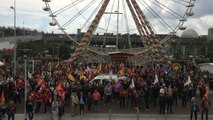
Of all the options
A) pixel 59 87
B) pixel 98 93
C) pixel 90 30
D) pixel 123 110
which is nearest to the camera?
pixel 59 87

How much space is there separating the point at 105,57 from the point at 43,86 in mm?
35979

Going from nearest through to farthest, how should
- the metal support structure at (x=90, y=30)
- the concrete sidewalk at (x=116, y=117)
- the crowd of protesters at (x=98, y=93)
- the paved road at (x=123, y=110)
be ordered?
1. the concrete sidewalk at (x=116, y=117)
2. the crowd of protesters at (x=98, y=93)
3. the paved road at (x=123, y=110)
4. the metal support structure at (x=90, y=30)

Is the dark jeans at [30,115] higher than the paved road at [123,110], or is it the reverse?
the dark jeans at [30,115]

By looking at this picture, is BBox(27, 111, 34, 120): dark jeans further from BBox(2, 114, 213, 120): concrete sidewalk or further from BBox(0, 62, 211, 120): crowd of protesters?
BBox(2, 114, 213, 120): concrete sidewalk

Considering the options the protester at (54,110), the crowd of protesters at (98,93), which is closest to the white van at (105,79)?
the crowd of protesters at (98,93)

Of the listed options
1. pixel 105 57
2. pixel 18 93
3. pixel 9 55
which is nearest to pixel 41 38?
pixel 9 55

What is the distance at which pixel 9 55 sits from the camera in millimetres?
76562

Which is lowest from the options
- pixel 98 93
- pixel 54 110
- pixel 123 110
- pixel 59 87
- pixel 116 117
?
pixel 116 117

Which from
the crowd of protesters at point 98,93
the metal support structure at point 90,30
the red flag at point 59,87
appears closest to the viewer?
the crowd of protesters at point 98,93

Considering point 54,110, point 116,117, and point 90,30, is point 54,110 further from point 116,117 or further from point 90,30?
point 90,30

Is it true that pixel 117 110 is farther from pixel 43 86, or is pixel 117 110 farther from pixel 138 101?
pixel 43 86

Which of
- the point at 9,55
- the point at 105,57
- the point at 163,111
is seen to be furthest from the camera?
the point at 9,55

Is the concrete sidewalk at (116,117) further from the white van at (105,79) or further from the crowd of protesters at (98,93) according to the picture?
the white van at (105,79)

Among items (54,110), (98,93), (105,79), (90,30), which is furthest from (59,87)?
(90,30)
